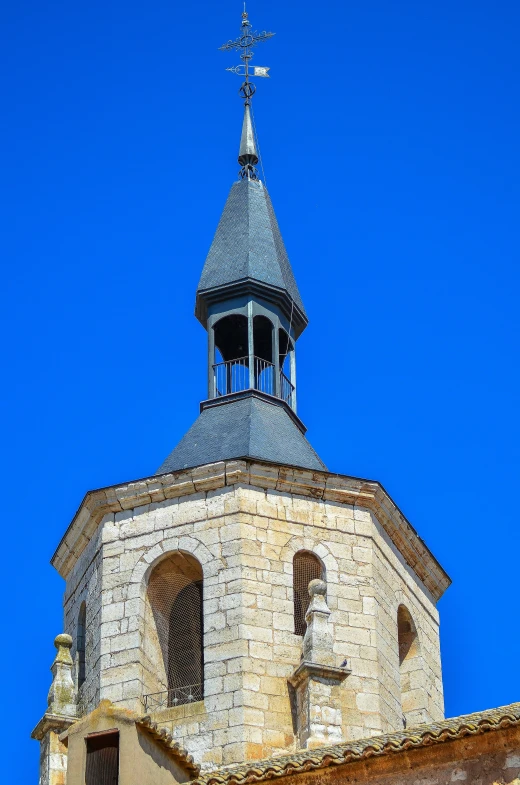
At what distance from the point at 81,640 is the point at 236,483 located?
9.03 ft

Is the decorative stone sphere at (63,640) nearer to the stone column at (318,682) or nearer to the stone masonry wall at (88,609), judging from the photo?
the stone masonry wall at (88,609)

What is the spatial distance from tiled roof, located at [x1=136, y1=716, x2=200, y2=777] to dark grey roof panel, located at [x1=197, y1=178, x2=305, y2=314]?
925 centimetres

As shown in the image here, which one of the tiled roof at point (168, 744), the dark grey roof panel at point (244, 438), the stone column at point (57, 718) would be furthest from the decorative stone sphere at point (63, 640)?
the tiled roof at point (168, 744)

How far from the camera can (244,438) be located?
80.1 feet

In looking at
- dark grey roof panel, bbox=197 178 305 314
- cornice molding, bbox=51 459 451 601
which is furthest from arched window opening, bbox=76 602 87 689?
dark grey roof panel, bbox=197 178 305 314

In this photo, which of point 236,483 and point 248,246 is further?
point 248,246

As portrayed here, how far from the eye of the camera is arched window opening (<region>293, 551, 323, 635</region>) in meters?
23.1

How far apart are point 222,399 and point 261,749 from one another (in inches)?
227

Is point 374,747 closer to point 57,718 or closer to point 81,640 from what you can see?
point 57,718

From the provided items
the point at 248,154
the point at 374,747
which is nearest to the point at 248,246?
the point at 248,154

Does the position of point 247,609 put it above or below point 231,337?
below

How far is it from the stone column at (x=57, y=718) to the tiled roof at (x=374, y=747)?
16.0ft

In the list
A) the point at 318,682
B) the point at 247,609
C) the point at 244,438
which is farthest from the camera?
the point at 244,438

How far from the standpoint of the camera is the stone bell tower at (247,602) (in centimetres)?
2188
